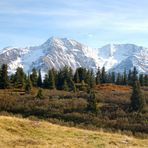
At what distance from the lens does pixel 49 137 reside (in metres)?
25.8

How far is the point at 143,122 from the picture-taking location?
45.3 m

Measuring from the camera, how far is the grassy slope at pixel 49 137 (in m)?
23.2

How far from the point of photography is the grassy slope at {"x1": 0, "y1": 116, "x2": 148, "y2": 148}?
76.1 feet

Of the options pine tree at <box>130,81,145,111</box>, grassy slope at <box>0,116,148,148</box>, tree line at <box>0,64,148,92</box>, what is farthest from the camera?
tree line at <box>0,64,148,92</box>

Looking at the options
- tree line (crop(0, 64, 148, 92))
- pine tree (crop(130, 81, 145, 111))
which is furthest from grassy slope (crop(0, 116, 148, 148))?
tree line (crop(0, 64, 148, 92))

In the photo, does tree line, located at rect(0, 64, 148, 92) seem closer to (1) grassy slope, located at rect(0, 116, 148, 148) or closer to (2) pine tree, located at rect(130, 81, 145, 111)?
(2) pine tree, located at rect(130, 81, 145, 111)

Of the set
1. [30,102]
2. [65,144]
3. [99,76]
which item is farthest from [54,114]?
[99,76]

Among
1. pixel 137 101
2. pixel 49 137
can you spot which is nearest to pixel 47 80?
pixel 137 101

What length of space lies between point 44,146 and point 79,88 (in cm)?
7779

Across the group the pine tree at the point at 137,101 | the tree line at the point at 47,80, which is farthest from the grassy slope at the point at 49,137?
the tree line at the point at 47,80

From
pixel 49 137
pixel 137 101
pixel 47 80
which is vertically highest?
pixel 47 80

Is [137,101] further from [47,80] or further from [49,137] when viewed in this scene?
[47,80]

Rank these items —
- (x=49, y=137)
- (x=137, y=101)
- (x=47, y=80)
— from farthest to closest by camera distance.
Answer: (x=47, y=80) → (x=137, y=101) → (x=49, y=137)

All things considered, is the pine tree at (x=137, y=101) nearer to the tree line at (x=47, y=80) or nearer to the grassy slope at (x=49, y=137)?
the grassy slope at (x=49, y=137)
